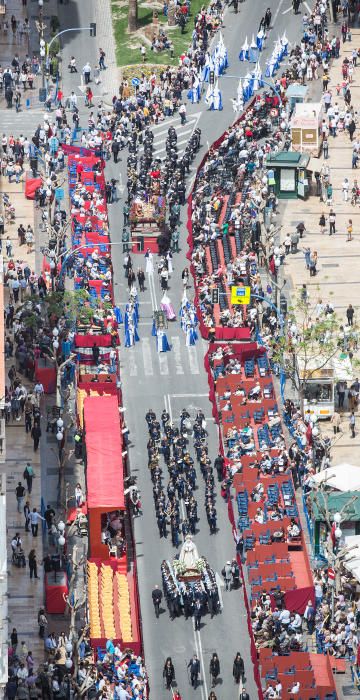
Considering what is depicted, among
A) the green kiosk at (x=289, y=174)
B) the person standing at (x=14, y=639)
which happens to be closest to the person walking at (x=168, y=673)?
the person standing at (x=14, y=639)

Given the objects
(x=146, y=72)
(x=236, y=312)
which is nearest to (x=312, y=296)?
(x=236, y=312)

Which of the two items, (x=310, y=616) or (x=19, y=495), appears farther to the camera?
(x=19, y=495)

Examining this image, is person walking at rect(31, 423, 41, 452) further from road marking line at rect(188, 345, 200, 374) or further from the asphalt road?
road marking line at rect(188, 345, 200, 374)

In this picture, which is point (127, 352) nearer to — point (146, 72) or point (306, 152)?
point (306, 152)

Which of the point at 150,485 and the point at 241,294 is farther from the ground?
the point at 241,294

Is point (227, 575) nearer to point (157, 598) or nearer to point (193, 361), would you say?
point (157, 598)

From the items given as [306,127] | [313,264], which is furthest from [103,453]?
[306,127]

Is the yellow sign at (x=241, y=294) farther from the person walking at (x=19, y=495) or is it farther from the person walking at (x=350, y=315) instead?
the person walking at (x=19, y=495)
